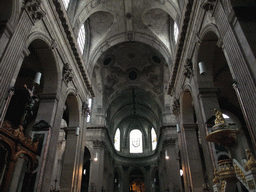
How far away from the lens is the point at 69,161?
10.8 meters

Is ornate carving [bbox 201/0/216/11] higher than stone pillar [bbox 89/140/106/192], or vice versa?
ornate carving [bbox 201/0/216/11]

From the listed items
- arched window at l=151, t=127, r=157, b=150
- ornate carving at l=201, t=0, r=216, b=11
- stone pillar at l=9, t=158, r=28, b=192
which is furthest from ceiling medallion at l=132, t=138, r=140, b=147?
ornate carving at l=201, t=0, r=216, b=11

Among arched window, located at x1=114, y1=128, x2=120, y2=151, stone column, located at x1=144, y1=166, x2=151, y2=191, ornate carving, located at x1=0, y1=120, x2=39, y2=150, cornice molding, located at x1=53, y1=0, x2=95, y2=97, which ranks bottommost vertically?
ornate carving, located at x1=0, y1=120, x2=39, y2=150

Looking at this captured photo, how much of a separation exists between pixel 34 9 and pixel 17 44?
5.14 feet

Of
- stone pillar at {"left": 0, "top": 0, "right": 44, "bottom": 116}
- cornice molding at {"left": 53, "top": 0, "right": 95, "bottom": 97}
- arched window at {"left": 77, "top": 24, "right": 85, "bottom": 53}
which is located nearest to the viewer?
stone pillar at {"left": 0, "top": 0, "right": 44, "bottom": 116}

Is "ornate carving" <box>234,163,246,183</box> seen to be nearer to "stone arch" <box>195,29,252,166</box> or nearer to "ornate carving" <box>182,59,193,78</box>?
"stone arch" <box>195,29,252,166</box>

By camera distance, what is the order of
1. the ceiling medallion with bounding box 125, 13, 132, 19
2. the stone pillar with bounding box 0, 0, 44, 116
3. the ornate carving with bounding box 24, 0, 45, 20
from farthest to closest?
the ceiling medallion with bounding box 125, 13, 132, 19, the ornate carving with bounding box 24, 0, 45, 20, the stone pillar with bounding box 0, 0, 44, 116

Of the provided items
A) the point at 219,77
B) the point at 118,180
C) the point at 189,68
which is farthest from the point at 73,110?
the point at 118,180

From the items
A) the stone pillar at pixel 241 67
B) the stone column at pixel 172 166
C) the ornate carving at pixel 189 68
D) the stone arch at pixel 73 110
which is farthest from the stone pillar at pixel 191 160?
the stone column at pixel 172 166

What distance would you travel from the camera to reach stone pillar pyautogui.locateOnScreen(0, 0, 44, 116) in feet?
17.4

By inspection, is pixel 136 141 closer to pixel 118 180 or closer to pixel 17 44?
pixel 118 180

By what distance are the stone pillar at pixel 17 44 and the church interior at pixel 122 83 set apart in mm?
27

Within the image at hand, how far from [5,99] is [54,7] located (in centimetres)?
482

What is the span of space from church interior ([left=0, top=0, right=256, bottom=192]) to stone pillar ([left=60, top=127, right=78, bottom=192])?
52mm
